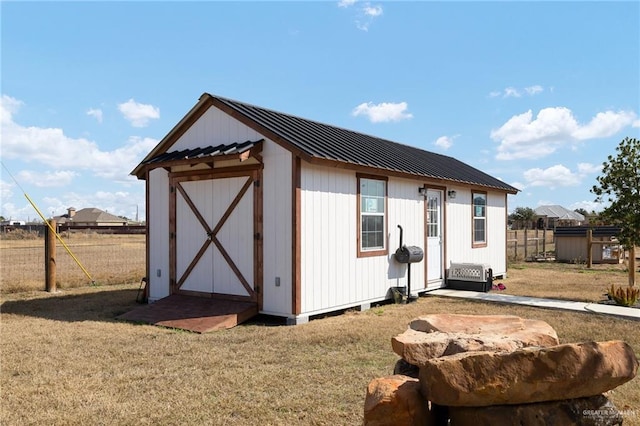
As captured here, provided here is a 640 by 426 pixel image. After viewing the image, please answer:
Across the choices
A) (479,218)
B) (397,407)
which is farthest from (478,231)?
(397,407)

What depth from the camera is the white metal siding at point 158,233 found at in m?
9.89

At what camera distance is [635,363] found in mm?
3178

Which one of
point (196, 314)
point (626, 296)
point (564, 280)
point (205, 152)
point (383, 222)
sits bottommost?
point (564, 280)

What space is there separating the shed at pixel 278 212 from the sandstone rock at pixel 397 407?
181 inches

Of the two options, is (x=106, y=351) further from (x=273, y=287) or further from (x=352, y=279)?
(x=352, y=279)

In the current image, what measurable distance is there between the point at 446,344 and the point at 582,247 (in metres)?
18.8

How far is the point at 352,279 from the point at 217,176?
307 centimetres

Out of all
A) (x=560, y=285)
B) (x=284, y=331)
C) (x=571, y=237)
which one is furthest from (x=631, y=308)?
(x=571, y=237)

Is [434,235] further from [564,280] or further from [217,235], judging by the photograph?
[217,235]

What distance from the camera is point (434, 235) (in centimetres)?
1169

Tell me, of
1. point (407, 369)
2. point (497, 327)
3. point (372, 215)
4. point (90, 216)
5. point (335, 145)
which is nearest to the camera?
point (407, 369)

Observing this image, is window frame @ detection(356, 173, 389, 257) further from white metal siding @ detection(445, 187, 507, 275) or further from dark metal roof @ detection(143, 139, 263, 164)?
white metal siding @ detection(445, 187, 507, 275)

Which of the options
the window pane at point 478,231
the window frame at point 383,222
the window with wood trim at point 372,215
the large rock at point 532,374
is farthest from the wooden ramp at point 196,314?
the window pane at point 478,231

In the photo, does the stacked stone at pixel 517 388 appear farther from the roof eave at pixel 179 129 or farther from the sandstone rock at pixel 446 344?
the roof eave at pixel 179 129
